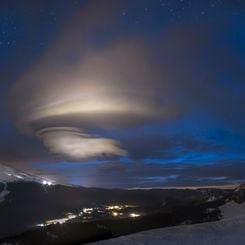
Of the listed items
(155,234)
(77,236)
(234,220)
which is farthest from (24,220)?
(234,220)

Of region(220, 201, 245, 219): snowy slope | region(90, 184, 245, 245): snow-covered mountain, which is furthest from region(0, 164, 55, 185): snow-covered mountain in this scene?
region(220, 201, 245, 219): snowy slope

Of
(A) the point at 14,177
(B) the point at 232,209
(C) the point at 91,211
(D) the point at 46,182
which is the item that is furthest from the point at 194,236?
(A) the point at 14,177

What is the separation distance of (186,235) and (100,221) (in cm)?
89

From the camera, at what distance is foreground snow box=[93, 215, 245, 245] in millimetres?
3514

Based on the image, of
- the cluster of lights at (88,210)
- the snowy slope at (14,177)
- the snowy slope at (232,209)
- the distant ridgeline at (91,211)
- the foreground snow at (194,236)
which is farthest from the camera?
the snowy slope at (232,209)

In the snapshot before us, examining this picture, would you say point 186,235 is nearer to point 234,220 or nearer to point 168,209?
point 168,209

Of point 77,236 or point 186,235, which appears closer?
point 77,236

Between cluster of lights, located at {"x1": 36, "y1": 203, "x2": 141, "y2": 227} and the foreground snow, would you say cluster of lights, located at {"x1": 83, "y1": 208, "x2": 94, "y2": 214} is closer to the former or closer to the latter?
cluster of lights, located at {"x1": 36, "y1": 203, "x2": 141, "y2": 227}

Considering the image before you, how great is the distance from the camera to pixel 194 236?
3.63 meters

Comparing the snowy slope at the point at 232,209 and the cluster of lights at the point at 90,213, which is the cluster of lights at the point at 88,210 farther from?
the snowy slope at the point at 232,209

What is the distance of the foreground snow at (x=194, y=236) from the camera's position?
3.51m

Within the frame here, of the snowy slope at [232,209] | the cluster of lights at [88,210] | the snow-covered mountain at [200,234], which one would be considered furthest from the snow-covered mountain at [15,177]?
the snowy slope at [232,209]

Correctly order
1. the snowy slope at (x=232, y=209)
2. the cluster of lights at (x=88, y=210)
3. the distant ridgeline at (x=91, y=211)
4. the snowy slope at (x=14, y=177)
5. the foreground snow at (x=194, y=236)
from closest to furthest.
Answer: the distant ridgeline at (x=91, y=211) → the foreground snow at (x=194, y=236) → the cluster of lights at (x=88, y=210) → the snowy slope at (x=14, y=177) → the snowy slope at (x=232, y=209)

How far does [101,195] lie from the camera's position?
13.4ft
